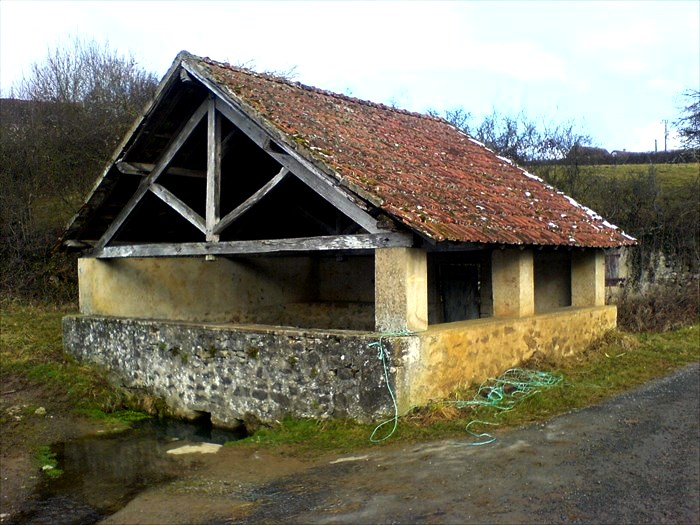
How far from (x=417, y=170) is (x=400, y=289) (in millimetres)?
2311

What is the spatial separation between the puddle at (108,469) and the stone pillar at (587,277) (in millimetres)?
6088

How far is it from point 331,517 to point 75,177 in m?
13.1

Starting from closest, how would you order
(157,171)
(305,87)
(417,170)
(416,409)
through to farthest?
(416,409), (417,170), (157,171), (305,87)

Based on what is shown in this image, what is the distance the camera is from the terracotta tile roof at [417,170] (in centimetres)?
773

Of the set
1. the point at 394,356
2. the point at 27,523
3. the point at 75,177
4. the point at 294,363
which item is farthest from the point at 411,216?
the point at 75,177

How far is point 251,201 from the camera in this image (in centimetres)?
866

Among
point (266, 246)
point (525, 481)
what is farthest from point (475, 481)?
point (266, 246)

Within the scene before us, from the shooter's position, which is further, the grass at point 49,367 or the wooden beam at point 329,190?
the grass at point 49,367

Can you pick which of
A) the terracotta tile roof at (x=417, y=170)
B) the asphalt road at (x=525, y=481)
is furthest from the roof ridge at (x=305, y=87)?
the asphalt road at (x=525, y=481)

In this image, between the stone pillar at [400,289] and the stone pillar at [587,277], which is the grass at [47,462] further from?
the stone pillar at [587,277]

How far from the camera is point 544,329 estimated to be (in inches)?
387

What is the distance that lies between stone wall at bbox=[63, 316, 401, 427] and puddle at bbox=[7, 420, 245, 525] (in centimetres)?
42

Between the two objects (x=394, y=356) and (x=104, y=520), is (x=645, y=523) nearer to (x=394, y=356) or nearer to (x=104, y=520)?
(x=394, y=356)

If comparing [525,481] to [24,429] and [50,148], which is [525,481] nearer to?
[24,429]
